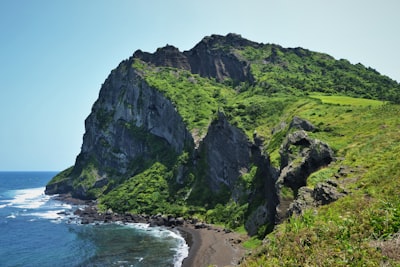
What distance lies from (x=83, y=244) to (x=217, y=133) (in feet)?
159

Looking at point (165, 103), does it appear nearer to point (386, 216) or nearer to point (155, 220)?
point (155, 220)

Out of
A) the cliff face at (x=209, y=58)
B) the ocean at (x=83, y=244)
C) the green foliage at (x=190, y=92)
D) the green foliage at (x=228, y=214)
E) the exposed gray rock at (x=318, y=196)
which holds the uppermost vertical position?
the cliff face at (x=209, y=58)

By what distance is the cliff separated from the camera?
202ft

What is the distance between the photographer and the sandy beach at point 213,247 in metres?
55.3

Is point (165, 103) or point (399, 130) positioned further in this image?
point (165, 103)

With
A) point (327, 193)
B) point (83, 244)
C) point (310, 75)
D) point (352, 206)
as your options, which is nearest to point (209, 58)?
point (310, 75)

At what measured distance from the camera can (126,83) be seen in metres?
171

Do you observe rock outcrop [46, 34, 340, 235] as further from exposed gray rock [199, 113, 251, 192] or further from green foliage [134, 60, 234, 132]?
green foliage [134, 60, 234, 132]

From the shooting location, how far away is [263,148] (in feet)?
263

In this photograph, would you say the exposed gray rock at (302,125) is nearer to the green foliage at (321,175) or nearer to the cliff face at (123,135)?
the green foliage at (321,175)

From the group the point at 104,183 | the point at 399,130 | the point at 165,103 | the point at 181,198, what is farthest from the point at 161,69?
the point at 399,130

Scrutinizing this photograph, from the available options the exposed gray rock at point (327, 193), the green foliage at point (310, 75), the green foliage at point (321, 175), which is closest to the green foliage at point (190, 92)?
the green foliage at point (310, 75)

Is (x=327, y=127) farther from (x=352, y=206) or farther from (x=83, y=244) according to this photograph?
(x=83, y=244)

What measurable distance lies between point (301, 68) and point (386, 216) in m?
153
